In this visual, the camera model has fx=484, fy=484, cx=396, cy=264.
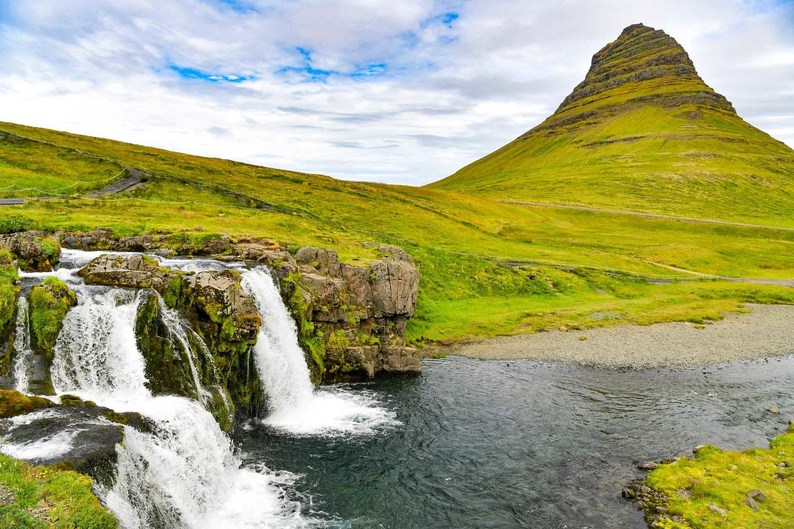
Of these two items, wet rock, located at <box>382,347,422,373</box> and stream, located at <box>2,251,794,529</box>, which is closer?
stream, located at <box>2,251,794,529</box>

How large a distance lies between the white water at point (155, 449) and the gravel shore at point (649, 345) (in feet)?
104

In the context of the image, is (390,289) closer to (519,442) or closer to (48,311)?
(519,442)

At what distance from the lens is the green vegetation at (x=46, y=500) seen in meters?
14.5

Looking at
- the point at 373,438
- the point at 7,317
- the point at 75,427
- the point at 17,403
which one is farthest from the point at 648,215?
the point at 17,403

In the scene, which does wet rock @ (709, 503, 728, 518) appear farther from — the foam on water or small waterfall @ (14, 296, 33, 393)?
small waterfall @ (14, 296, 33, 393)

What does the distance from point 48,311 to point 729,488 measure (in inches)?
1467

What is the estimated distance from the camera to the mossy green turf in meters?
63.0

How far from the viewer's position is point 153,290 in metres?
30.9

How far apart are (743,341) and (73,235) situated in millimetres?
73755

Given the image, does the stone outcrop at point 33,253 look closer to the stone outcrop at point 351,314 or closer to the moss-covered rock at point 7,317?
the moss-covered rock at point 7,317

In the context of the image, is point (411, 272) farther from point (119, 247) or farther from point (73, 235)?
point (73, 235)

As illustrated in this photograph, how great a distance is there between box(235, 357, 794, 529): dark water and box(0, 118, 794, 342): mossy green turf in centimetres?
1702

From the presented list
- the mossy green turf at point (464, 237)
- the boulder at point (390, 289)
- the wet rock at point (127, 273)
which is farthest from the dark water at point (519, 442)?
the mossy green turf at point (464, 237)

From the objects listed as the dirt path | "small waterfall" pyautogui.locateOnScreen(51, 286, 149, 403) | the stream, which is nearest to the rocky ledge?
"small waterfall" pyautogui.locateOnScreen(51, 286, 149, 403)
